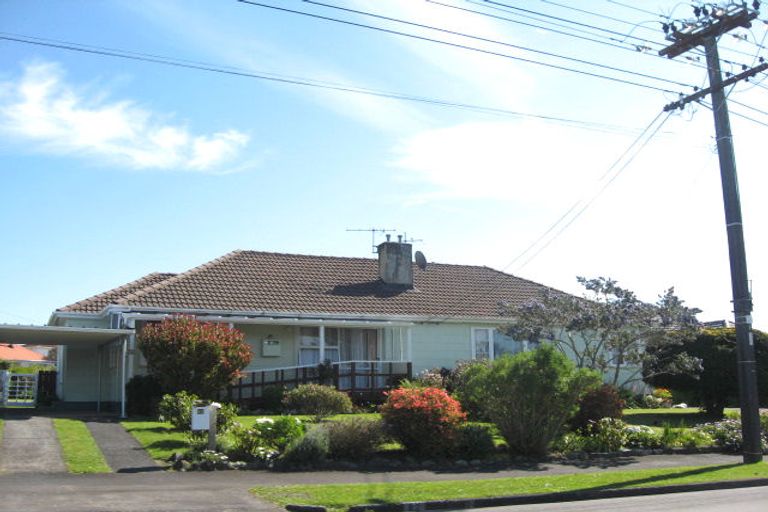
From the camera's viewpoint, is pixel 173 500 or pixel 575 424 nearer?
pixel 173 500

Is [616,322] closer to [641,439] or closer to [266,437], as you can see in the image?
[641,439]

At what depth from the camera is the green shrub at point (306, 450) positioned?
14109 millimetres

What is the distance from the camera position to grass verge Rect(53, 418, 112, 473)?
1274 centimetres

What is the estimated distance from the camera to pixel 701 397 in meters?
24.2

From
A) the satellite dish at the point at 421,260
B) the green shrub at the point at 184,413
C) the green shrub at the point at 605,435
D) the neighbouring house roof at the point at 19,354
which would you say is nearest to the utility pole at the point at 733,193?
the green shrub at the point at 605,435

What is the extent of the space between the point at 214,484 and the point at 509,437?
6994 millimetres

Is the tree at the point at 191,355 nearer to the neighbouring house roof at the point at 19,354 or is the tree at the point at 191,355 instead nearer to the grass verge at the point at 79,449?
the grass verge at the point at 79,449

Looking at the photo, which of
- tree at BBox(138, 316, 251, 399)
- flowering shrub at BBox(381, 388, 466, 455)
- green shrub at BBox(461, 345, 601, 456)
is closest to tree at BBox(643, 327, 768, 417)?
green shrub at BBox(461, 345, 601, 456)

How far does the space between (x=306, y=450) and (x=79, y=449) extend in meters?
4.14

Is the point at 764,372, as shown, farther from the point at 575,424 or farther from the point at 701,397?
the point at 575,424

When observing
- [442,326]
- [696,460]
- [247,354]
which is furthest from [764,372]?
[247,354]

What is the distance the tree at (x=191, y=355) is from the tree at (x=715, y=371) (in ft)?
40.1

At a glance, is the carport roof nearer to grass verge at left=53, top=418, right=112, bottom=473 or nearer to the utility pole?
grass verge at left=53, top=418, right=112, bottom=473

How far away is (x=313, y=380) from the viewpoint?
2325 cm
